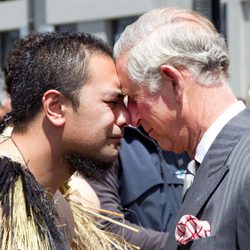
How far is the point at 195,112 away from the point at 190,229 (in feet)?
1.36

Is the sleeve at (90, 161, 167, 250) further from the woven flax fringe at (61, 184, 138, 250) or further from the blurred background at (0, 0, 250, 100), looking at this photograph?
the blurred background at (0, 0, 250, 100)

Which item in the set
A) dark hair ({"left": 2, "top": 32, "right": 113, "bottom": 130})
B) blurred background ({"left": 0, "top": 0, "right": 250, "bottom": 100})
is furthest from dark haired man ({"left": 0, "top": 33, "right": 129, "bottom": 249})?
blurred background ({"left": 0, "top": 0, "right": 250, "bottom": 100})

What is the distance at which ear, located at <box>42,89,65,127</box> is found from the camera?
9.77ft

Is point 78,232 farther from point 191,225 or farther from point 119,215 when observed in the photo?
point 191,225

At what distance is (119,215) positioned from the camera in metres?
3.69

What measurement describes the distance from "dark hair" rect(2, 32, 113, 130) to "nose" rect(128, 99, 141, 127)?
0.20 meters

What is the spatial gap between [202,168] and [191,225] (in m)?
0.22

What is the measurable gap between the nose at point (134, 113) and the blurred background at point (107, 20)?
23.2ft

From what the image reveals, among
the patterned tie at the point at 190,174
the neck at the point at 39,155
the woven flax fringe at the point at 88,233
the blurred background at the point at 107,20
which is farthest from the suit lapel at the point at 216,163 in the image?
the blurred background at the point at 107,20

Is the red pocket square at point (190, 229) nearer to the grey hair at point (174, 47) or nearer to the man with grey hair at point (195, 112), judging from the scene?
the man with grey hair at point (195, 112)

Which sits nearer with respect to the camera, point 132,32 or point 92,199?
point 132,32

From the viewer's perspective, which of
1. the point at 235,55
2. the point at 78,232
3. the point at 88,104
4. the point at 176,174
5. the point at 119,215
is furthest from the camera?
the point at 235,55

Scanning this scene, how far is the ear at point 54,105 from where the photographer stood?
298cm

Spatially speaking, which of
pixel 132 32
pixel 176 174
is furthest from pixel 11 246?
pixel 176 174
